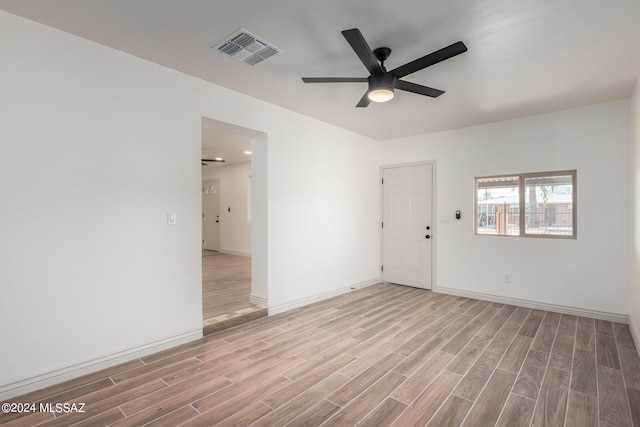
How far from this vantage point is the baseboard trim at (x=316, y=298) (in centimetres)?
403

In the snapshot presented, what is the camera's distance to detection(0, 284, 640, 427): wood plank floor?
2.01m

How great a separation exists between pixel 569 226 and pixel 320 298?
11.5 feet

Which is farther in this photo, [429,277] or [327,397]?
[429,277]

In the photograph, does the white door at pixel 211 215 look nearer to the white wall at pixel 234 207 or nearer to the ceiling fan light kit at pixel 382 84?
the white wall at pixel 234 207

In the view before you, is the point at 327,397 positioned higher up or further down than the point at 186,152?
further down

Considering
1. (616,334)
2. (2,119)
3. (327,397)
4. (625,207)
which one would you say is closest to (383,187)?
(625,207)

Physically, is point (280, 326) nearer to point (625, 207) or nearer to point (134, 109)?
point (134, 109)

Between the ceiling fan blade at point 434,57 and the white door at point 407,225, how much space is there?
3.03 meters

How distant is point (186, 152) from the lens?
124 inches

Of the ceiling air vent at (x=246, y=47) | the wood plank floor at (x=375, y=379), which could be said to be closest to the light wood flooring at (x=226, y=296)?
the wood plank floor at (x=375, y=379)

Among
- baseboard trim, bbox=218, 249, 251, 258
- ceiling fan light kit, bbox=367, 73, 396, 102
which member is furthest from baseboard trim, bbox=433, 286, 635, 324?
baseboard trim, bbox=218, 249, 251, 258

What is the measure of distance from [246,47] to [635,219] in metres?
4.27

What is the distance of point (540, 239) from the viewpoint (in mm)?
4270

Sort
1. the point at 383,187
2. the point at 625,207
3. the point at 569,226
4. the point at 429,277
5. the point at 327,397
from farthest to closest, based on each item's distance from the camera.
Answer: the point at 383,187 < the point at 429,277 < the point at 569,226 < the point at 625,207 < the point at 327,397
